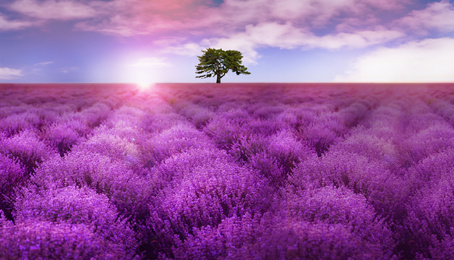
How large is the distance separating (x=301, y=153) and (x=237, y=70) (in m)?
39.8

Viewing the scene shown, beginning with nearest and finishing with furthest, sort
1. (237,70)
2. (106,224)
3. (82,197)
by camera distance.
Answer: (106,224) → (82,197) → (237,70)

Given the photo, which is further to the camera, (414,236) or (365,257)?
(414,236)

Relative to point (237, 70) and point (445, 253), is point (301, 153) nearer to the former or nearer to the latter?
point (445, 253)

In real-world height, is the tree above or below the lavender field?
above

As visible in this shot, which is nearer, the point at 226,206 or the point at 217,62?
the point at 226,206

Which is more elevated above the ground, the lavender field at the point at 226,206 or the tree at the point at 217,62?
the tree at the point at 217,62

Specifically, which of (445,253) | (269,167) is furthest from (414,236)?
(269,167)

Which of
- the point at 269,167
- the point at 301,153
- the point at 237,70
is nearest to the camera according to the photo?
the point at 269,167

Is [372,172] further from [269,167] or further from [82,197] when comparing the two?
[82,197]

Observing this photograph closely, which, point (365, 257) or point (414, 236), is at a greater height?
point (365, 257)

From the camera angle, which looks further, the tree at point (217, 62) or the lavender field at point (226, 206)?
the tree at point (217, 62)

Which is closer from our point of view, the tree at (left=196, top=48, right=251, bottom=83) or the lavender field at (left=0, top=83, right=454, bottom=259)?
the lavender field at (left=0, top=83, right=454, bottom=259)

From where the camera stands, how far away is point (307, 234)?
5.59ft

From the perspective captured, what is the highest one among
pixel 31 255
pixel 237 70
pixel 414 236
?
pixel 237 70
